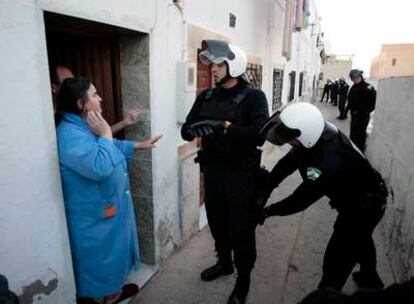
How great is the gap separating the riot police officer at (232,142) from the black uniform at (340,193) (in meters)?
0.26

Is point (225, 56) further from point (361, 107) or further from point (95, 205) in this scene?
point (361, 107)

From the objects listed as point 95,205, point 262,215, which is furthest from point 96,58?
point 262,215

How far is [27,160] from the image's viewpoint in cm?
166

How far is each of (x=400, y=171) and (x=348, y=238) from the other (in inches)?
59.4

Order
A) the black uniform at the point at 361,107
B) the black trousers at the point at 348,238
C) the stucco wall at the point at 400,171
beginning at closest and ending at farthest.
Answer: the black trousers at the point at 348,238
the stucco wall at the point at 400,171
the black uniform at the point at 361,107

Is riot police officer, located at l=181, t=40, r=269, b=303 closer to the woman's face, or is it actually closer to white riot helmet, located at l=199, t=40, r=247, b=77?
white riot helmet, located at l=199, t=40, r=247, b=77

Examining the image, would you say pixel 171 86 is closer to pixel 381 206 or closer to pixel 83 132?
pixel 83 132

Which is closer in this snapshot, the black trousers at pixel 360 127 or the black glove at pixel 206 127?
the black glove at pixel 206 127

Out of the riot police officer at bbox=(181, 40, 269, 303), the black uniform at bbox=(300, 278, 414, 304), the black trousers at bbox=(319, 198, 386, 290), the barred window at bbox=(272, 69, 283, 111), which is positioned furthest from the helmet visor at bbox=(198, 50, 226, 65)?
the barred window at bbox=(272, 69, 283, 111)

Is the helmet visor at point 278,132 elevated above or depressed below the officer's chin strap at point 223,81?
below

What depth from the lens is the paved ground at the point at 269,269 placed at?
2.77 meters

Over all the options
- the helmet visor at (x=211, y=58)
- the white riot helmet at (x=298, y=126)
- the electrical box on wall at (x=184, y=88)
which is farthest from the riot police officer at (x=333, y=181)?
the electrical box on wall at (x=184, y=88)

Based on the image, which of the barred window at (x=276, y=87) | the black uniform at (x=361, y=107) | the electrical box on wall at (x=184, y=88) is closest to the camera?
the electrical box on wall at (x=184, y=88)

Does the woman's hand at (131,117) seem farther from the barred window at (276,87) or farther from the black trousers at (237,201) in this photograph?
Result: the barred window at (276,87)
